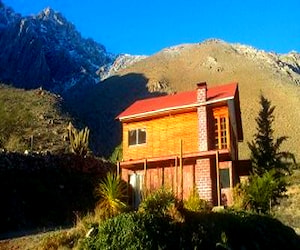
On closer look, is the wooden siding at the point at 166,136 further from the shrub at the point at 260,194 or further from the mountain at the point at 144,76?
the mountain at the point at 144,76

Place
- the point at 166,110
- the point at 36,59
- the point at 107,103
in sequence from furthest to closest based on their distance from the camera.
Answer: the point at 36,59, the point at 107,103, the point at 166,110

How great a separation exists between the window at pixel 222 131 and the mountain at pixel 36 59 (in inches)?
3542

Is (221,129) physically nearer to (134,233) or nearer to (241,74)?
(134,233)

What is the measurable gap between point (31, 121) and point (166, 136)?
26437mm

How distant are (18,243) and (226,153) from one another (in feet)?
40.7

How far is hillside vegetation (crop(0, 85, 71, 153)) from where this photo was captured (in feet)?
146

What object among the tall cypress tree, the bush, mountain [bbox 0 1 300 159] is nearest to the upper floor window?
the tall cypress tree

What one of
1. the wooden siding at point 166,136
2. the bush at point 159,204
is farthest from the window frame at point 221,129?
the bush at point 159,204

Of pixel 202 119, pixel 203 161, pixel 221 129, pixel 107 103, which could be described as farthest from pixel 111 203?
pixel 107 103

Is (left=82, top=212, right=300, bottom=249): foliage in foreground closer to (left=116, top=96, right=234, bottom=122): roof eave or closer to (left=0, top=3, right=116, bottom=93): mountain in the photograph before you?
(left=116, top=96, right=234, bottom=122): roof eave

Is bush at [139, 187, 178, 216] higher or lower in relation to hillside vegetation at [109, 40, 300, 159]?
lower

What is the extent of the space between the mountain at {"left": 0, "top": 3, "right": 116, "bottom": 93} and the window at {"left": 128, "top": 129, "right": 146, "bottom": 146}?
85.6 metres

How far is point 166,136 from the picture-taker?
29438mm

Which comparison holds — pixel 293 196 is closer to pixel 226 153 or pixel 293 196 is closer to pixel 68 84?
pixel 226 153
